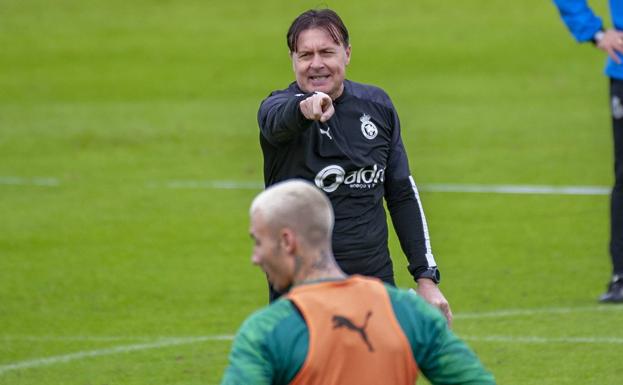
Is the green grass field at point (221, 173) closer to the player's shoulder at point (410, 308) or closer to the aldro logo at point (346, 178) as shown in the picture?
the aldro logo at point (346, 178)

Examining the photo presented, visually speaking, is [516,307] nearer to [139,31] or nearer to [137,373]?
[137,373]

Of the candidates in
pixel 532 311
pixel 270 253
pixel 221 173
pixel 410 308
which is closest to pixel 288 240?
pixel 270 253

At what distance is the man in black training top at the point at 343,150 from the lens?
7.29 metres

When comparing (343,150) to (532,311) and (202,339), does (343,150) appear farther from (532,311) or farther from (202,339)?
(532,311)

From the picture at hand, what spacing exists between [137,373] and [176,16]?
22.1 meters

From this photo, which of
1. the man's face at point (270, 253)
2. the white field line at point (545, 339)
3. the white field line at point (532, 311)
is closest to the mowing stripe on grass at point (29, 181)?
the white field line at point (532, 311)

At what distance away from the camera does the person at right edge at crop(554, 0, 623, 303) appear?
11.5 meters

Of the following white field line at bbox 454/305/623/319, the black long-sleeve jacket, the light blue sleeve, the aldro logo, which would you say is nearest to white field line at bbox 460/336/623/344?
white field line at bbox 454/305/623/319

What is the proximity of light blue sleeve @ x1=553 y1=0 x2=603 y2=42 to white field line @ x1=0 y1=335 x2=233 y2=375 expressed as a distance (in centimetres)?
354

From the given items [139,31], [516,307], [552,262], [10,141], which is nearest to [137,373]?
[516,307]

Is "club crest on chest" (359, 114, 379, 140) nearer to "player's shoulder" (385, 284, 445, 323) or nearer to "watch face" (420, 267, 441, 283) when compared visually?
"watch face" (420, 267, 441, 283)

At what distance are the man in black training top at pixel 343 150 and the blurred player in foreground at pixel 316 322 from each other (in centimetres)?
194

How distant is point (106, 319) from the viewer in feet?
38.6

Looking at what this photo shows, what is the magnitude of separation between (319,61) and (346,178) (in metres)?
0.58
